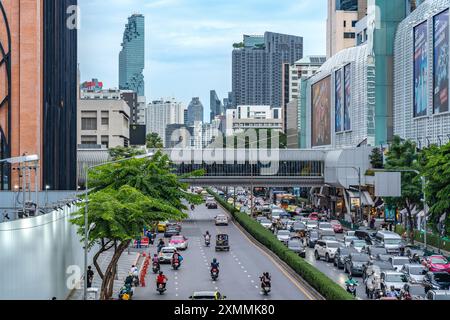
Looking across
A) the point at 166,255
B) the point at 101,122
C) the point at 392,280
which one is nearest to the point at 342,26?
the point at 101,122

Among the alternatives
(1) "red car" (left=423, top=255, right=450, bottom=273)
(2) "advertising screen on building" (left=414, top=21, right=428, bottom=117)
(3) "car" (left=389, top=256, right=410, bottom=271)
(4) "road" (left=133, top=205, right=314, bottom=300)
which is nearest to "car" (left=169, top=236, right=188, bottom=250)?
(4) "road" (left=133, top=205, right=314, bottom=300)

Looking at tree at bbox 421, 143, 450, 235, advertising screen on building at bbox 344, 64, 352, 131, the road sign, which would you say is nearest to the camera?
tree at bbox 421, 143, 450, 235

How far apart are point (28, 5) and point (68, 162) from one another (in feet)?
68.7

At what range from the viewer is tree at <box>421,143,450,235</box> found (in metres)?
47.7

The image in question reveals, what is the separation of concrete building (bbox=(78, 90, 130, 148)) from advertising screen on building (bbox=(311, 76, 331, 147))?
103ft

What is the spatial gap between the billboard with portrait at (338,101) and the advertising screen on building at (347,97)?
211cm

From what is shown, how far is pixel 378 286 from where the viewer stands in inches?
1329

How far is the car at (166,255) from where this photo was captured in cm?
4956

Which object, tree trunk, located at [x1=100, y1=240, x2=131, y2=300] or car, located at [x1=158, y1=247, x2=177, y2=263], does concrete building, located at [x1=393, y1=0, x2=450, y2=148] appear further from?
tree trunk, located at [x1=100, y1=240, x2=131, y2=300]

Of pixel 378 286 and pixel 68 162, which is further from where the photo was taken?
pixel 68 162

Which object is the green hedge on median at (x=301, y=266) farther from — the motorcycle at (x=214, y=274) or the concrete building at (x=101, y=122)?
the concrete building at (x=101, y=122)

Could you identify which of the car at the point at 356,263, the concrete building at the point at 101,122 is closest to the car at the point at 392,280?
the car at the point at 356,263

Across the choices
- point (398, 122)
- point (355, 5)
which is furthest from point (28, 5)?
point (355, 5)
